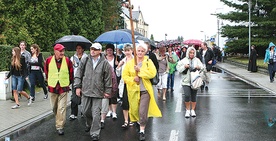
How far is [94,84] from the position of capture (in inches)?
260

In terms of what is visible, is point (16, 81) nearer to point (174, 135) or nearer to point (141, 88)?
point (141, 88)

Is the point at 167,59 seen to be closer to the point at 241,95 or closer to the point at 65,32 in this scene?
the point at 241,95

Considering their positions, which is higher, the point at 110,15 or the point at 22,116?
the point at 110,15

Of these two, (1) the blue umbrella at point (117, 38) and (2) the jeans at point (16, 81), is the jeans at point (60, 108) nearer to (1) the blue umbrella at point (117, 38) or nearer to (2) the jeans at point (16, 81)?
(1) the blue umbrella at point (117, 38)

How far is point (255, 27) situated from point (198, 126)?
32.6 meters

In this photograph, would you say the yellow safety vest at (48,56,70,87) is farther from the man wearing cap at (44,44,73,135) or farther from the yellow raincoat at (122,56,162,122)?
the yellow raincoat at (122,56,162,122)

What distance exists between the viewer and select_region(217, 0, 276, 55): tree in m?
35.7

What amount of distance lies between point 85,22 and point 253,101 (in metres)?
30.5

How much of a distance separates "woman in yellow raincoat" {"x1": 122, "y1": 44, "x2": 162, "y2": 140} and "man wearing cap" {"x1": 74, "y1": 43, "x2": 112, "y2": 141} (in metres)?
0.40

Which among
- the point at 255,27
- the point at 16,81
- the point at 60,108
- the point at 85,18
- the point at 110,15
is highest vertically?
the point at 110,15

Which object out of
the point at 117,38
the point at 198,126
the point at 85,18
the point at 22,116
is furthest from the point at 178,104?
the point at 85,18

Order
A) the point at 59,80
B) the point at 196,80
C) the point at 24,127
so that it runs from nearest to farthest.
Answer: the point at 59,80 → the point at 24,127 → the point at 196,80

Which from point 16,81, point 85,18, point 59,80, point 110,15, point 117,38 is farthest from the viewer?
point 110,15

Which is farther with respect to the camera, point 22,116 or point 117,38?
point 117,38
